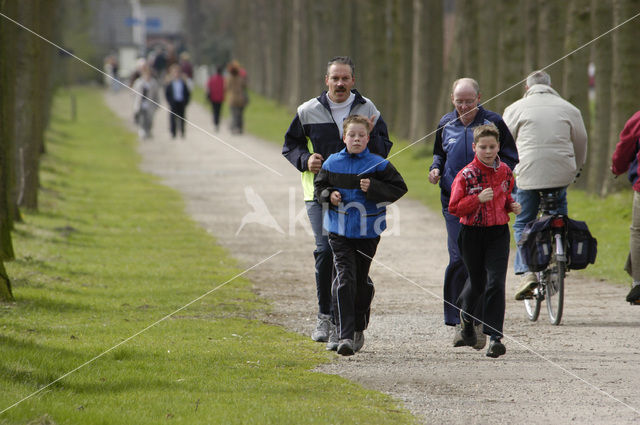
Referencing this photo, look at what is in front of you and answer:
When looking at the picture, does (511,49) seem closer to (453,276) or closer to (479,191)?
(453,276)

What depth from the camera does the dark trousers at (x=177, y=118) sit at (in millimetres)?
29381

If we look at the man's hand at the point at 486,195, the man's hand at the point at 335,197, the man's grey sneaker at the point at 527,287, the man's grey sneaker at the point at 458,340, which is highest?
the man's hand at the point at 486,195

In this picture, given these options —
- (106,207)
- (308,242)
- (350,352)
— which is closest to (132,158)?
(106,207)

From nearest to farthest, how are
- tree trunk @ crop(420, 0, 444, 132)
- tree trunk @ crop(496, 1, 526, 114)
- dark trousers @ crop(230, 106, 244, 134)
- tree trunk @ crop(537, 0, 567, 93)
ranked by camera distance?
tree trunk @ crop(537, 0, 567, 93), tree trunk @ crop(496, 1, 526, 114), tree trunk @ crop(420, 0, 444, 132), dark trousers @ crop(230, 106, 244, 134)

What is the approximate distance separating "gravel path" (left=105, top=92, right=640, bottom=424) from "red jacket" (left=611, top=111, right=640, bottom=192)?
1169mm

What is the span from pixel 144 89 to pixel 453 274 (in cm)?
2301

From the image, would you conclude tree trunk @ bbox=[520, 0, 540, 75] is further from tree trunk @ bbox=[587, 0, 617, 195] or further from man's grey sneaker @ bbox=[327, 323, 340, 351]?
man's grey sneaker @ bbox=[327, 323, 340, 351]

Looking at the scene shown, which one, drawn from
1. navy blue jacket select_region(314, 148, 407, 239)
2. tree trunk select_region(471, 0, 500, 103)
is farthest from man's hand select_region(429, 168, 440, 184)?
tree trunk select_region(471, 0, 500, 103)

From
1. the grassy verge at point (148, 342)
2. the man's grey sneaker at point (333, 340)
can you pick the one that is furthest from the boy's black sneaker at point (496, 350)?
the grassy verge at point (148, 342)

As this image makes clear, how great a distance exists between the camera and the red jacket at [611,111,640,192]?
8742 millimetres

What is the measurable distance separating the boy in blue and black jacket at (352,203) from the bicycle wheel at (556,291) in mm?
2013

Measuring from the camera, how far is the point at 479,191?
23.7 ft

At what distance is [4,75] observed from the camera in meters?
10.4

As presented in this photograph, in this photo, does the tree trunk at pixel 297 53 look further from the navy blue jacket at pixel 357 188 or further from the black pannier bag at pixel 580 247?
the navy blue jacket at pixel 357 188
